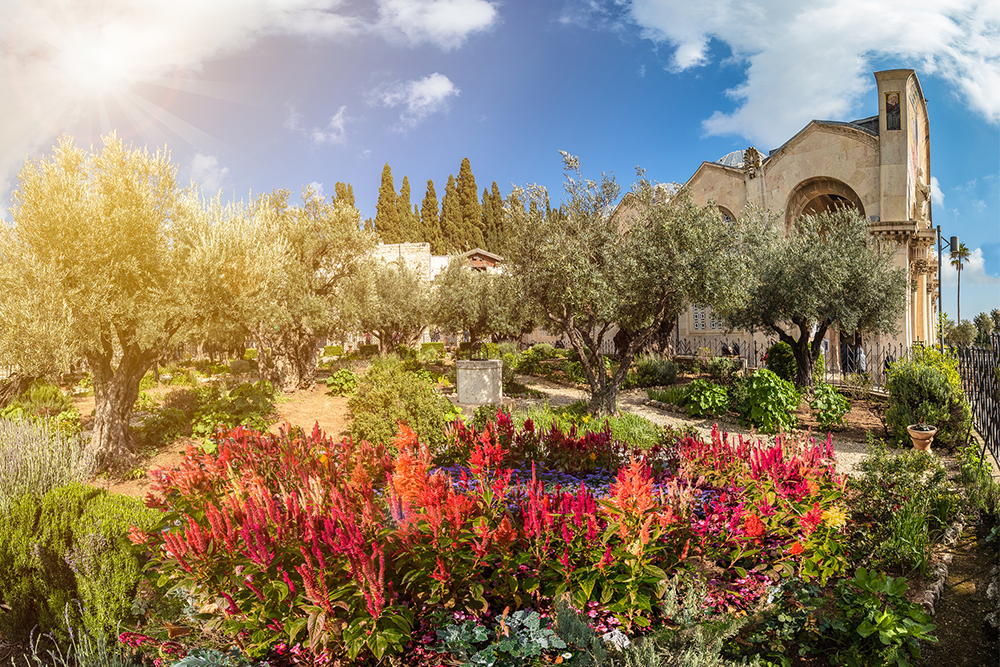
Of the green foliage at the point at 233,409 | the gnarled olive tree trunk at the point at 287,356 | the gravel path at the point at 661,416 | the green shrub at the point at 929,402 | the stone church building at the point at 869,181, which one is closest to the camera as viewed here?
the green shrub at the point at 929,402

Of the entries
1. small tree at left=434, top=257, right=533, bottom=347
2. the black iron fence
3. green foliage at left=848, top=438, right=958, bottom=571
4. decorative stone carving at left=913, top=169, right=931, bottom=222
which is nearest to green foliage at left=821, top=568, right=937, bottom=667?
green foliage at left=848, top=438, right=958, bottom=571

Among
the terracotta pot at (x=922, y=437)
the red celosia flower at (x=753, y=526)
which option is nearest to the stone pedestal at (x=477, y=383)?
the terracotta pot at (x=922, y=437)

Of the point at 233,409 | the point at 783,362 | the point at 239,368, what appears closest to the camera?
the point at 233,409

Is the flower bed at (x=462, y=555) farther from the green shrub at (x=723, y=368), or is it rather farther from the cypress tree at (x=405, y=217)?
the cypress tree at (x=405, y=217)

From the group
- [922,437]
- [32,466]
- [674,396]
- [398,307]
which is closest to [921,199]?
[674,396]

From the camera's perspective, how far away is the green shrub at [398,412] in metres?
8.02

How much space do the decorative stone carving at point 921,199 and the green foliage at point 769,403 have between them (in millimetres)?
15073

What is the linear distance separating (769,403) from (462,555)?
953 centimetres

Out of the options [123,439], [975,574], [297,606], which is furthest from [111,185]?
[975,574]

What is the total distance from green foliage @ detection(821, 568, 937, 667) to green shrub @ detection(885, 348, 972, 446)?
738cm

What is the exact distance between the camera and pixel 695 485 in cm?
446

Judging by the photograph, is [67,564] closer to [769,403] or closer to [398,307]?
[769,403]

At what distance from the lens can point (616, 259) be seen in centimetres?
1130

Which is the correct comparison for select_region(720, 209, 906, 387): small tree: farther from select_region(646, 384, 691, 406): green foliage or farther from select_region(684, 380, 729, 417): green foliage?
select_region(646, 384, 691, 406): green foliage
